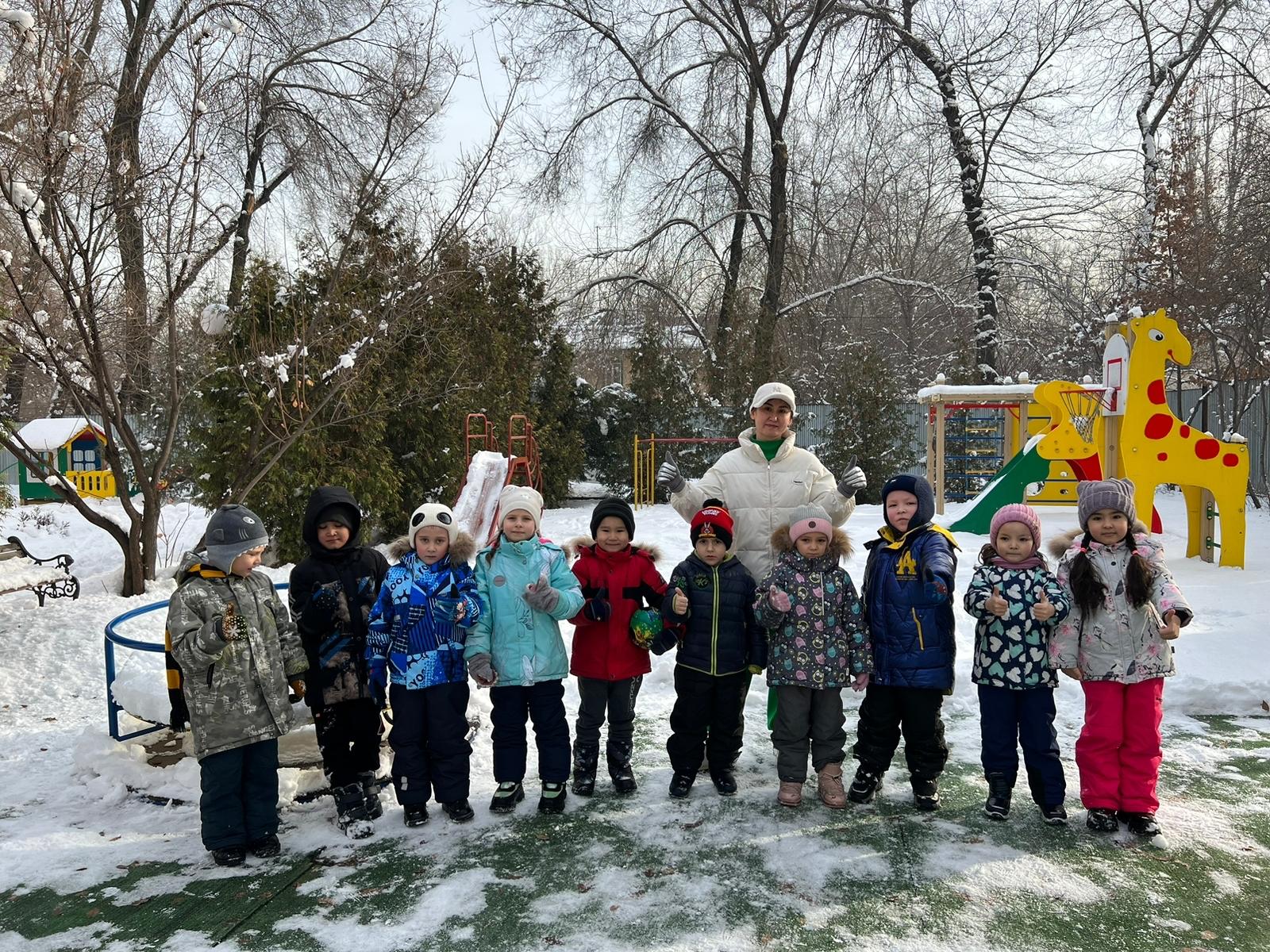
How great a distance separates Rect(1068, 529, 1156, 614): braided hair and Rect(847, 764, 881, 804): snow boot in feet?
3.65

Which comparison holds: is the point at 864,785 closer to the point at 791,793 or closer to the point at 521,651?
the point at 791,793

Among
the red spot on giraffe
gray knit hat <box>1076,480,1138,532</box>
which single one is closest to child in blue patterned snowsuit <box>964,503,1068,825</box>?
gray knit hat <box>1076,480,1138,532</box>

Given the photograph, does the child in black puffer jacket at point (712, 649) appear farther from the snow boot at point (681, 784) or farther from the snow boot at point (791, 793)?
the snow boot at point (791, 793)

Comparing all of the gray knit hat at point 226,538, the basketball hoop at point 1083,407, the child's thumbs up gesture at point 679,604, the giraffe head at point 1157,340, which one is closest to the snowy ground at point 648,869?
the child's thumbs up gesture at point 679,604

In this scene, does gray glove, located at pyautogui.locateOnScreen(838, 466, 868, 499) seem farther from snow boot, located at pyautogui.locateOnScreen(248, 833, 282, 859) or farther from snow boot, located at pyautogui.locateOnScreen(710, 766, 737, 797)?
snow boot, located at pyautogui.locateOnScreen(248, 833, 282, 859)

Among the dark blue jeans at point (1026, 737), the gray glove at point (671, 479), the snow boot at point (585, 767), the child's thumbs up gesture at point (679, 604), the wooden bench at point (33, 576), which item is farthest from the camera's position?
the wooden bench at point (33, 576)

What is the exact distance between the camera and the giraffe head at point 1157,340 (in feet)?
27.3

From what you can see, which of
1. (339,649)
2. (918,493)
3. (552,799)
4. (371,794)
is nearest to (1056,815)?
(918,493)

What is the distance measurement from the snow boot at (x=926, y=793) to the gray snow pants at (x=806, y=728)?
32cm

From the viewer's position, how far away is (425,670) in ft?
12.4

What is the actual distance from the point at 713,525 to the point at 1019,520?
1.27m

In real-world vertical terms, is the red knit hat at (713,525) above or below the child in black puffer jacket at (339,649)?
above

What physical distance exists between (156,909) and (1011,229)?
19370mm

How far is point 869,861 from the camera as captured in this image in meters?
3.38
